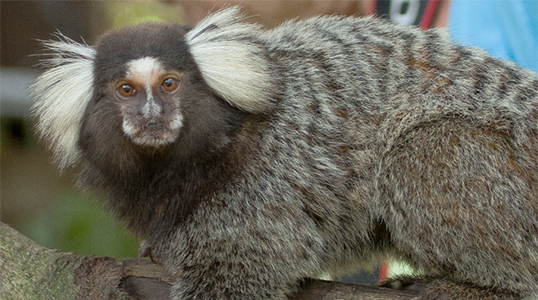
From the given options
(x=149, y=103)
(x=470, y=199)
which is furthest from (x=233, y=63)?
(x=470, y=199)

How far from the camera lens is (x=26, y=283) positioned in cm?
228

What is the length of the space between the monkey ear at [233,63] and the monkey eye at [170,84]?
15cm

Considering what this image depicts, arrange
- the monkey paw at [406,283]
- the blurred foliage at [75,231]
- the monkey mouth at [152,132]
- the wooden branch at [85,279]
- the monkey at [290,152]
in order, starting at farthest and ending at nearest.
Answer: the blurred foliage at [75,231] < the monkey paw at [406,283] < the wooden branch at [85,279] < the monkey at [290,152] < the monkey mouth at [152,132]

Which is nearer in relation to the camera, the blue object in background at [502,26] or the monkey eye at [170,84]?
the monkey eye at [170,84]

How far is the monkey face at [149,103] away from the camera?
2.04 meters

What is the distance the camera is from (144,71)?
205cm

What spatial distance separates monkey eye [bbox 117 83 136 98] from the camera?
82.7 inches

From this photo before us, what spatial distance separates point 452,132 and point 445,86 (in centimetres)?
24

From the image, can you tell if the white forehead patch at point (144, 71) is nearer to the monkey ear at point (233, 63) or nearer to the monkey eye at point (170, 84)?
the monkey eye at point (170, 84)

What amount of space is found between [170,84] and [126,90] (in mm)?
181

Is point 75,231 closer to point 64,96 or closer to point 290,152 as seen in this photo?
point 64,96

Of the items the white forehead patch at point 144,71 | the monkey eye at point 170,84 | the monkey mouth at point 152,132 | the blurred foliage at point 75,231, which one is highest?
the white forehead patch at point 144,71

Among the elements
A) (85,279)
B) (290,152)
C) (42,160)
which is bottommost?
(42,160)

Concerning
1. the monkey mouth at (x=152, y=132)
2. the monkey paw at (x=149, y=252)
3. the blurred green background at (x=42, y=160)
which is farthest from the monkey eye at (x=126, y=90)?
the blurred green background at (x=42, y=160)
